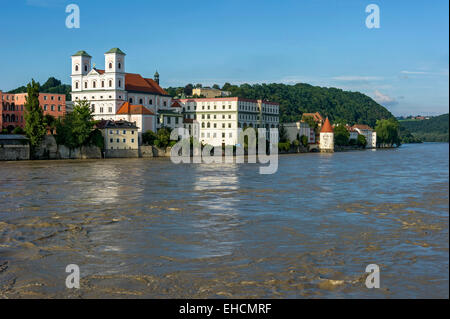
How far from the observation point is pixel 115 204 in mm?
25406

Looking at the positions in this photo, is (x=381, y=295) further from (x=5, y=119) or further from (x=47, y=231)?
(x=5, y=119)

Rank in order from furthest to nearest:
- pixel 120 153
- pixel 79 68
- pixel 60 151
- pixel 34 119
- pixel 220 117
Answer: pixel 220 117, pixel 79 68, pixel 120 153, pixel 60 151, pixel 34 119

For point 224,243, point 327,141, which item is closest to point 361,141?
point 327,141

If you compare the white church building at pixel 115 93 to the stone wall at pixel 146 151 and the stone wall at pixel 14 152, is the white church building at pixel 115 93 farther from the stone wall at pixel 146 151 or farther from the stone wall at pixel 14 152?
the stone wall at pixel 14 152

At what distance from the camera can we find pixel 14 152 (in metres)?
68.0

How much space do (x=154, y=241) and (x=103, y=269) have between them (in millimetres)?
3524

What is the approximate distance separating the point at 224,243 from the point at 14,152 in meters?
58.8

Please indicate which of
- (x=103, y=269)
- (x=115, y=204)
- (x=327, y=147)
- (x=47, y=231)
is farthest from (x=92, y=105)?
(x=103, y=269)

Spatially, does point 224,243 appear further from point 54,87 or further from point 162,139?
point 54,87

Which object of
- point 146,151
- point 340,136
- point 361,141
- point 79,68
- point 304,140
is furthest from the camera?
point 361,141

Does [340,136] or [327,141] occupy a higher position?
[340,136]

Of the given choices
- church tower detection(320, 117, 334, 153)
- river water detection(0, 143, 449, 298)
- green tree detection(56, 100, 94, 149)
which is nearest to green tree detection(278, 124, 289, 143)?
church tower detection(320, 117, 334, 153)

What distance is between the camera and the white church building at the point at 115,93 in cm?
8776
